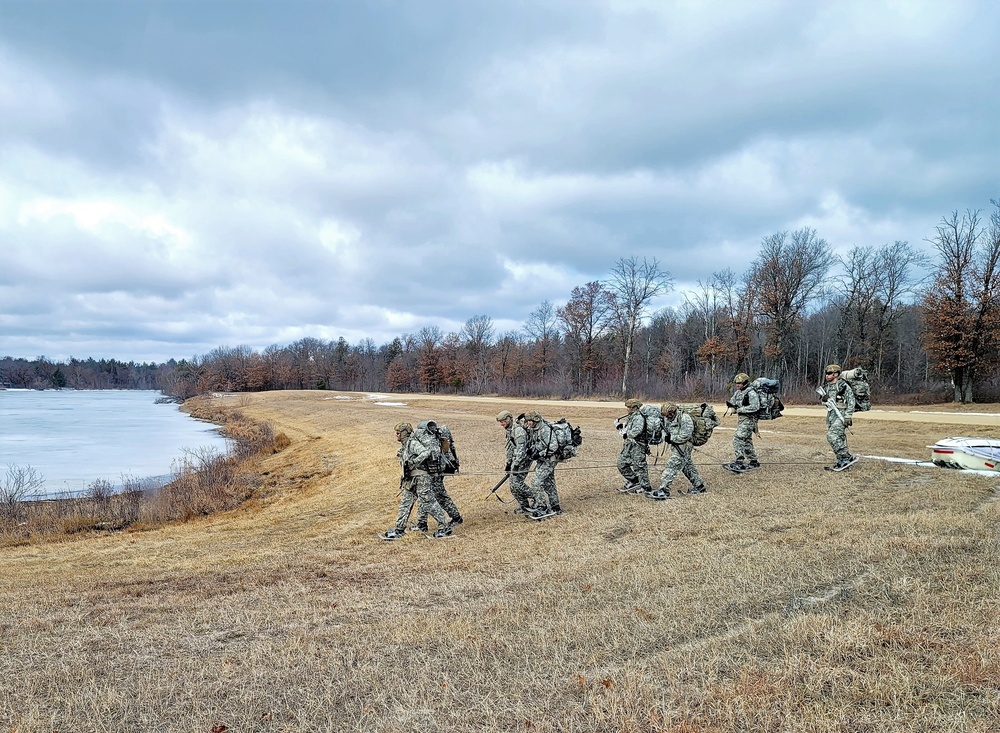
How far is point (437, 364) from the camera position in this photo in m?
89.4

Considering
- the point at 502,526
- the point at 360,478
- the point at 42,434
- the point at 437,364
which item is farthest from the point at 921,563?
the point at 437,364

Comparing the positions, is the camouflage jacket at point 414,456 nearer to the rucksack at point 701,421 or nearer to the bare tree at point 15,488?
the rucksack at point 701,421

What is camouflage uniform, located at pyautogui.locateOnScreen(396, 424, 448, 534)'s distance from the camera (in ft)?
33.1

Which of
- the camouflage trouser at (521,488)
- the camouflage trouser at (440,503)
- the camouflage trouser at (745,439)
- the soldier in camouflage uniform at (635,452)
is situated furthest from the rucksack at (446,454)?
the camouflage trouser at (745,439)

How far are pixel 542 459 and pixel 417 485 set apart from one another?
2402mm

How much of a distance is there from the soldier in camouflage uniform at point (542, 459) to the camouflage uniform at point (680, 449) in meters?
2.31

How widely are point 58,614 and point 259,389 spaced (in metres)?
100

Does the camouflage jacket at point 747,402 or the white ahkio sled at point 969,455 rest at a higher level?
the camouflage jacket at point 747,402

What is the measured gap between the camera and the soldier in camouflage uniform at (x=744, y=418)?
13141 mm

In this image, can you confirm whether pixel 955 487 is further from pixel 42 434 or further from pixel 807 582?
pixel 42 434

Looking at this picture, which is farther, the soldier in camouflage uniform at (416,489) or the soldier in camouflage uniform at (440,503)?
the soldier in camouflage uniform at (440,503)

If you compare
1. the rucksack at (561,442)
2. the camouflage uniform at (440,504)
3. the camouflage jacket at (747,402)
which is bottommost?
the camouflage uniform at (440,504)

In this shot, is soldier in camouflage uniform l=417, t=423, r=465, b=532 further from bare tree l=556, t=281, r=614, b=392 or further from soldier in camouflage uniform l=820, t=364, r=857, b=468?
bare tree l=556, t=281, r=614, b=392

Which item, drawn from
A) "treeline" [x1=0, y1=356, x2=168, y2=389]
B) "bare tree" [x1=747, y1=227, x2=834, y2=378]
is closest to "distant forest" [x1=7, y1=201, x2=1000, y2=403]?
"bare tree" [x1=747, y1=227, x2=834, y2=378]
